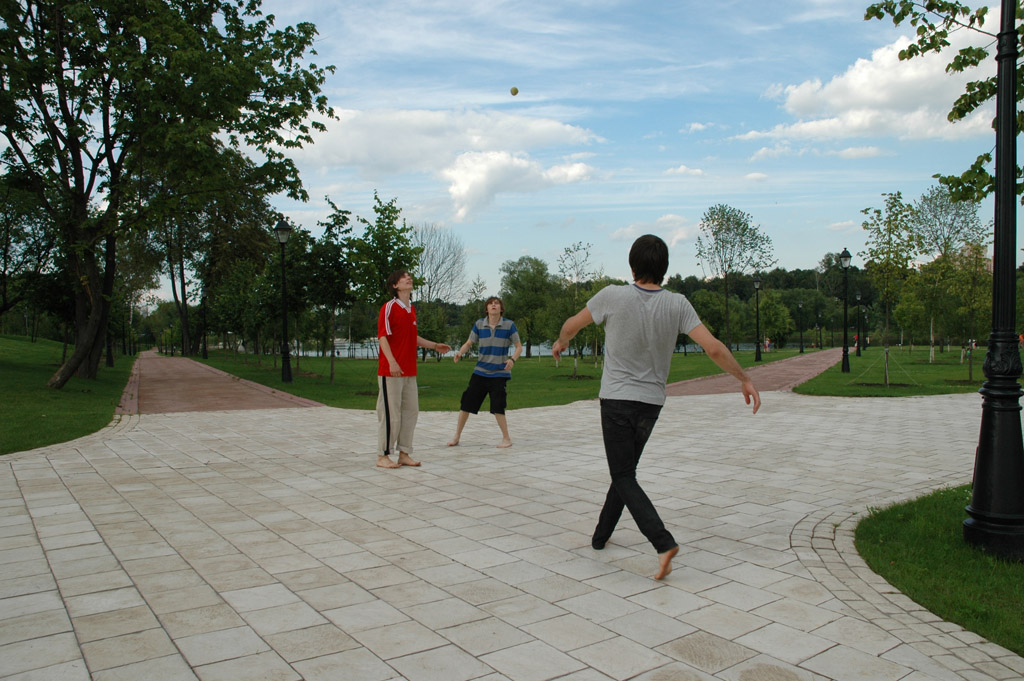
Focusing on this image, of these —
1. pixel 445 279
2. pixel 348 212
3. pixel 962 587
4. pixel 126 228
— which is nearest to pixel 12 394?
pixel 126 228

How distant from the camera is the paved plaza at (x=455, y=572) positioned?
3.06m

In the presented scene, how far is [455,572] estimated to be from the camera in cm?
426

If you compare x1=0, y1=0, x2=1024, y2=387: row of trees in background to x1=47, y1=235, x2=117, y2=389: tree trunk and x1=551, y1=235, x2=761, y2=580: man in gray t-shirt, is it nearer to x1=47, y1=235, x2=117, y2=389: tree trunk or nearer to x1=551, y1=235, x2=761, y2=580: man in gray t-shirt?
x1=47, y1=235, x2=117, y2=389: tree trunk

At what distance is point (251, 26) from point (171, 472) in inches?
635

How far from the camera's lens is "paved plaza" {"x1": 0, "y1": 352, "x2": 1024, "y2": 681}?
10.0ft

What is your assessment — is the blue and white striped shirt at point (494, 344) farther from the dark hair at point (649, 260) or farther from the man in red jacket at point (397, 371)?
the dark hair at point (649, 260)

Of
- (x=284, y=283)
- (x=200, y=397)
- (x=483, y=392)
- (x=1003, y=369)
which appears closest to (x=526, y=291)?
(x=284, y=283)

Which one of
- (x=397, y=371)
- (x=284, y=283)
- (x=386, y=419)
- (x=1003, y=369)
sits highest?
(x=284, y=283)

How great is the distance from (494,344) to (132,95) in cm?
1347

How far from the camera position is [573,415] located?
1331 cm

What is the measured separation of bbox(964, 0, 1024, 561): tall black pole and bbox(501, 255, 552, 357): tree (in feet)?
211

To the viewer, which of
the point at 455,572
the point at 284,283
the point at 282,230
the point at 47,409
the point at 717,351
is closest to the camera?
the point at 717,351

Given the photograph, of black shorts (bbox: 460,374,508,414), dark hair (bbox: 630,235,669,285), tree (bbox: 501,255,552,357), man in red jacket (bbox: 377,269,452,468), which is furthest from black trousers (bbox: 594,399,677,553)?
tree (bbox: 501,255,552,357)

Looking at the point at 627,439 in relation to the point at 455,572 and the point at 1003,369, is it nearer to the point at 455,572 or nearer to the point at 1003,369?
the point at 455,572
